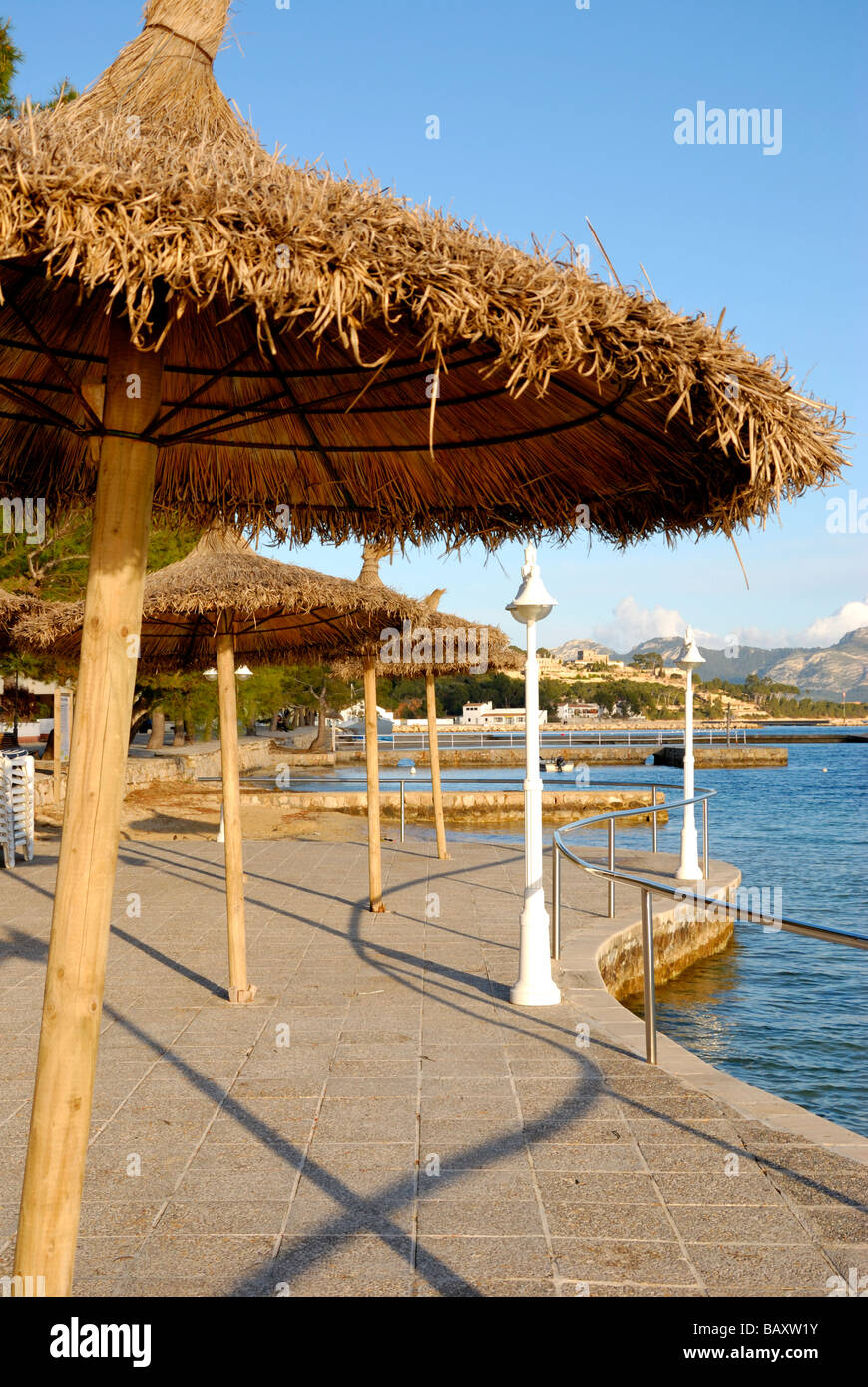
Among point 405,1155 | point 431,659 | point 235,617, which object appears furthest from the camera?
point 431,659

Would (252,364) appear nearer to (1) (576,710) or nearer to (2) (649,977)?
(2) (649,977)

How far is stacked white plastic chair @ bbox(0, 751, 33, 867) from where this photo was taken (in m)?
11.6

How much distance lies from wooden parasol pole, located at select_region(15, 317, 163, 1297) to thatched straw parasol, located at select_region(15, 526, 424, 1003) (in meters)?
1.76

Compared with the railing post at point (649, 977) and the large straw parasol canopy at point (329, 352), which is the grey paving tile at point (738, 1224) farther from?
the large straw parasol canopy at point (329, 352)

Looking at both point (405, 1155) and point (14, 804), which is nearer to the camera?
point (405, 1155)

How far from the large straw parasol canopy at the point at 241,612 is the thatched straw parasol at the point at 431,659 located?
41 centimetres

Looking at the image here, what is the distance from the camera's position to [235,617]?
7.21 meters

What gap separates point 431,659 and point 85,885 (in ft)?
34.5

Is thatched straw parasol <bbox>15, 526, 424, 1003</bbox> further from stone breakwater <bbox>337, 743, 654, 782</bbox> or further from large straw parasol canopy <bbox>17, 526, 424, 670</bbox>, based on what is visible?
stone breakwater <bbox>337, 743, 654, 782</bbox>

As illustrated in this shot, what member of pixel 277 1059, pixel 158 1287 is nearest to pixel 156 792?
pixel 277 1059

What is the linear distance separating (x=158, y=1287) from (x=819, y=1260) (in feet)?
6.51

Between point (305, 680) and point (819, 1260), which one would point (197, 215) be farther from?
point (305, 680)

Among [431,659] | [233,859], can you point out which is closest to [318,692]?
[431,659]
